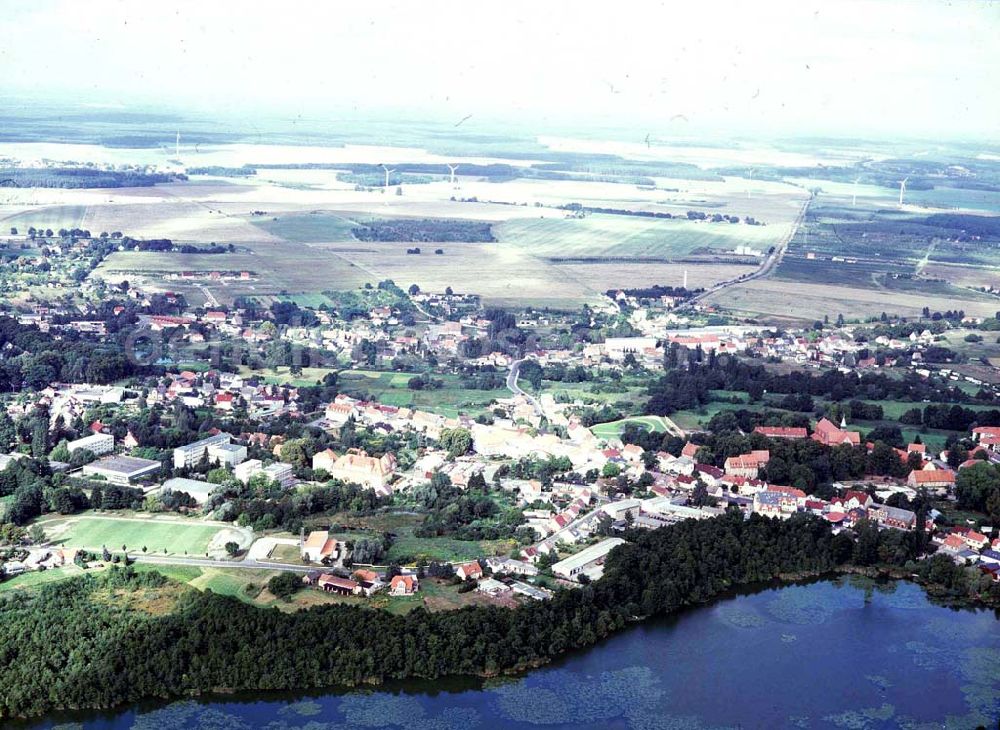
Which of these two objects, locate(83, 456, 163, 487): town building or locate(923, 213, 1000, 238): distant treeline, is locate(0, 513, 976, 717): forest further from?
locate(923, 213, 1000, 238): distant treeline

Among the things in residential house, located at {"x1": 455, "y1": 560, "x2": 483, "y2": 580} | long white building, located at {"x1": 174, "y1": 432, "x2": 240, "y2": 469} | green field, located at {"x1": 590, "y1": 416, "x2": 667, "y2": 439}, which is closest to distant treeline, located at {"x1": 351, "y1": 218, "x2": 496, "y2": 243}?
green field, located at {"x1": 590, "y1": 416, "x2": 667, "y2": 439}

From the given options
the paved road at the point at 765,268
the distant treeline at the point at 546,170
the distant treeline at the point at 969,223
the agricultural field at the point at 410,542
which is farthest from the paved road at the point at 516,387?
the distant treeline at the point at 546,170

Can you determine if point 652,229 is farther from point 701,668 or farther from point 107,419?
point 701,668

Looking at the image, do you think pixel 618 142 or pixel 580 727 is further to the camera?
pixel 618 142

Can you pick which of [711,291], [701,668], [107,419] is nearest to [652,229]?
[711,291]

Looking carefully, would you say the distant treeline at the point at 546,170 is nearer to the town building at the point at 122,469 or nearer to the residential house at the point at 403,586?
the town building at the point at 122,469

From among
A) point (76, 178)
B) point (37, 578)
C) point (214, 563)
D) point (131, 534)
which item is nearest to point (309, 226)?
point (76, 178)

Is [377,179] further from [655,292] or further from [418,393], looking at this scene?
[418,393]
